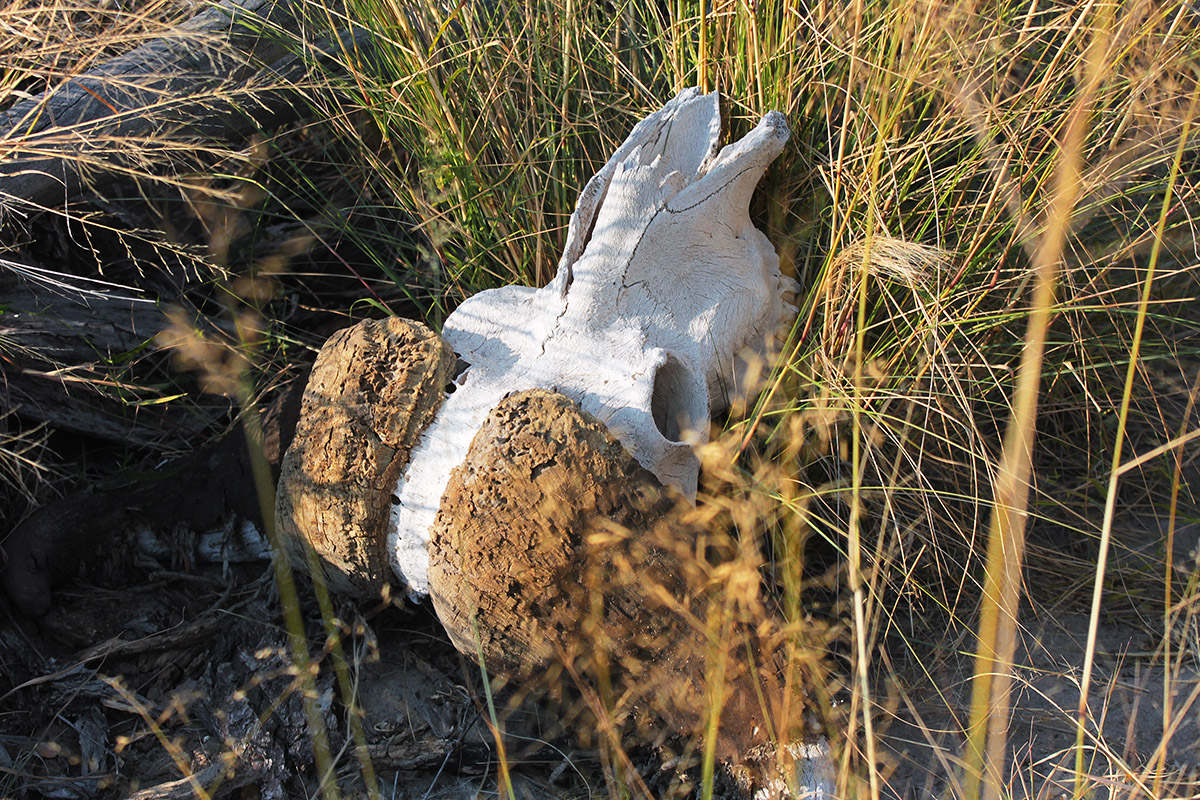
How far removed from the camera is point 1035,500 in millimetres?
2152

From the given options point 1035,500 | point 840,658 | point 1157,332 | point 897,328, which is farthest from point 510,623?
point 1157,332

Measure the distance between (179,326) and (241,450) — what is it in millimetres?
611

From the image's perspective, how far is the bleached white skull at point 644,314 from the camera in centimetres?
180

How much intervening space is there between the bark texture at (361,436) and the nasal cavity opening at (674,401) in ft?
1.51

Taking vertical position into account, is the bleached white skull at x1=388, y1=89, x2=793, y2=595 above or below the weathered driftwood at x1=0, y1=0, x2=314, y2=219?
below

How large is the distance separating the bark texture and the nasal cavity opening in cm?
46

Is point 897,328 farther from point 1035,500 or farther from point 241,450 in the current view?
point 241,450

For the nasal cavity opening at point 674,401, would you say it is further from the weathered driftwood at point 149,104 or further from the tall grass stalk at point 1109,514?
the weathered driftwood at point 149,104

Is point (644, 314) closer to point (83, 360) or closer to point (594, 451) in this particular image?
point (594, 451)

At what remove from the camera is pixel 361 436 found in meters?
1.79

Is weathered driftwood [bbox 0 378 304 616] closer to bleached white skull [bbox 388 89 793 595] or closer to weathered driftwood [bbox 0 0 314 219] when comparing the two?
bleached white skull [bbox 388 89 793 595]

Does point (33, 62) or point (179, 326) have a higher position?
point (33, 62)

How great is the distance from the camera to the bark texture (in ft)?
5.89

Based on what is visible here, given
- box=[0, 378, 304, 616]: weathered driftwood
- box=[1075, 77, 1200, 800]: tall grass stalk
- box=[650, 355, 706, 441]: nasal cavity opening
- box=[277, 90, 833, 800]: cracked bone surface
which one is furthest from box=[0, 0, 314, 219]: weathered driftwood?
box=[1075, 77, 1200, 800]: tall grass stalk
